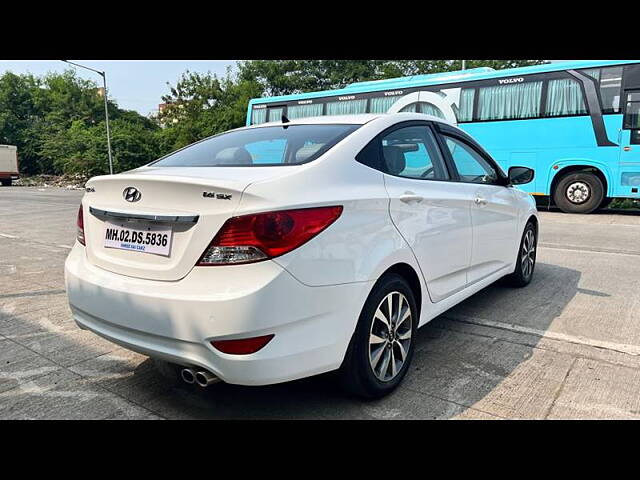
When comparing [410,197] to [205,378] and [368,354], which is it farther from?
[205,378]

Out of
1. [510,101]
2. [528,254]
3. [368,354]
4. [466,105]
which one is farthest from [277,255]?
[466,105]

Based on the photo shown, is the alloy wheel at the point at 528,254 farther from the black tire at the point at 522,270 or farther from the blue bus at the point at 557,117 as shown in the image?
the blue bus at the point at 557,117

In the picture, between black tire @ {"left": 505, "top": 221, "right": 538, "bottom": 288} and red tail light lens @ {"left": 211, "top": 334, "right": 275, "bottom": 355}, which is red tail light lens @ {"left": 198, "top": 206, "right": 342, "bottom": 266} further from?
black tire @ {"left": 505, "top": 221, "right": 538, "bottom": 288}

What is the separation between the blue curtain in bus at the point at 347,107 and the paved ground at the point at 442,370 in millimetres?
11596

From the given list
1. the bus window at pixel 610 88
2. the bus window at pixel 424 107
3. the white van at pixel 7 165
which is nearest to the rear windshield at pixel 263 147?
the bus window at pixel 610 88

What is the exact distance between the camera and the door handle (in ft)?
8.92

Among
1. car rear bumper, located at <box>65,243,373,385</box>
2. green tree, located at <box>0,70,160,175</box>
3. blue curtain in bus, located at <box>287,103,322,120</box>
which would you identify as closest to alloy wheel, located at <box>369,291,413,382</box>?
car rear bumper, located at <box>65,243,373,385</box>

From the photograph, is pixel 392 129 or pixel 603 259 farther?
pixel 603 259

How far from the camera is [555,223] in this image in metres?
10.4

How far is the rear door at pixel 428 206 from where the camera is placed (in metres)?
2.75

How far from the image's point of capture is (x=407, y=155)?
10.0ft
